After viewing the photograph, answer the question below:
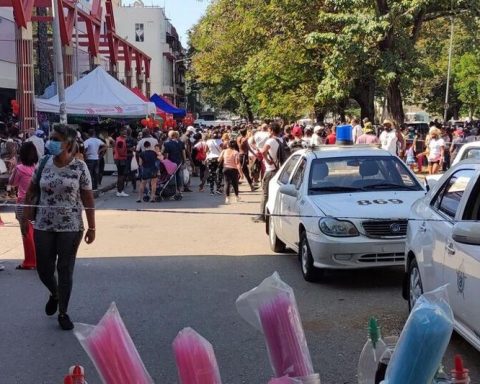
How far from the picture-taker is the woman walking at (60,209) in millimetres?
5957

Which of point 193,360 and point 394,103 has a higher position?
point 394,103

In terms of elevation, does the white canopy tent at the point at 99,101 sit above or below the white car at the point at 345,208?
above

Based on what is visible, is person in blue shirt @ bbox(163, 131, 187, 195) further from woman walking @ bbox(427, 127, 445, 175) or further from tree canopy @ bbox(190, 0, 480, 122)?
woman walking @ bbox(427, 127, 445, 175)

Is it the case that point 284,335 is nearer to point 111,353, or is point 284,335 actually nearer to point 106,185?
point 111,353

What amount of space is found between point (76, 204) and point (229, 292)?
2.16m

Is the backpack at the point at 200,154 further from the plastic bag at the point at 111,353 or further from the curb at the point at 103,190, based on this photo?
the plastic bag at the point at 111,353

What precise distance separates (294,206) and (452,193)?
3.18 metres

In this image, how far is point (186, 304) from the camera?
699cm

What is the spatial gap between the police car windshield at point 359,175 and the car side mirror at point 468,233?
13.9 feet

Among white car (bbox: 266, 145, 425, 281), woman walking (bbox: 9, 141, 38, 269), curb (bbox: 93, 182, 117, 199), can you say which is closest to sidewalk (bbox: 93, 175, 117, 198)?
curb (bbox: 93, 182, 117, 199)

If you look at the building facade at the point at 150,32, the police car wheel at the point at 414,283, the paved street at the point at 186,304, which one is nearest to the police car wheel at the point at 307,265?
the paved street at the point at 186,304

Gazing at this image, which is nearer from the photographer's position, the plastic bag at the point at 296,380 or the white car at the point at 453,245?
the plastic bag at the point at 296,380

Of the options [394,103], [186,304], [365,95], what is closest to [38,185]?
[186,304]

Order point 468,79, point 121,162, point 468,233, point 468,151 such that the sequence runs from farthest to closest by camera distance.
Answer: point 468,79 → point 121,162 → point 468,151 → point 468,233
